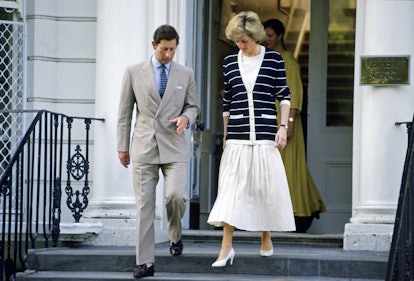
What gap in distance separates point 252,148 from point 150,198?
0.85 meters

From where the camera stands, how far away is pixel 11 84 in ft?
35.6

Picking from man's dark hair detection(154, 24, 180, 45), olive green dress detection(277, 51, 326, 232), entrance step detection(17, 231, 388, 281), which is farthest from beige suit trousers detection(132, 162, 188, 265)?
olive green dress detection(277, 51, 326, 232)

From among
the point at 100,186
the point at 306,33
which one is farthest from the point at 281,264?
the point at 306,33

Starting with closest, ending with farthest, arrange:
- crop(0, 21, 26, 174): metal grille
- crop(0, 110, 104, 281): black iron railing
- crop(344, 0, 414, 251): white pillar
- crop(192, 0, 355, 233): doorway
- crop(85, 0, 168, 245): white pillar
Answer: crop(0, 110, 104, 281): black iron railing < crop(344, 0, 414, 251): white pillar < crop(85, 0, 168, 245): white pillar < crop(0, 21, 26, 174): metal grille < crop(192, 0, 355, 233): doorway

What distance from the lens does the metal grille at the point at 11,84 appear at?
1080cm

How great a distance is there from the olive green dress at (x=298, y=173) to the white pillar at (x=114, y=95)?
157 centimetres

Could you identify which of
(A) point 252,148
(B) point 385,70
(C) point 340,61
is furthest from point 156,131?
(C) point 340,61

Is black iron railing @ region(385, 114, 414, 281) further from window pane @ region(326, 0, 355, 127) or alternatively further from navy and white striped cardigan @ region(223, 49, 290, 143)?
window pane @ region(326, 0, 355, 127)

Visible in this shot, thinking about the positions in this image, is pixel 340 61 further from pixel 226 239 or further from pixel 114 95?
pixel 226 239

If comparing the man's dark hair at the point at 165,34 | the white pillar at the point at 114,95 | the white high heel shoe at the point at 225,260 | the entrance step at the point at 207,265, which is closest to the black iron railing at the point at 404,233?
the entrance step at the point at 207,265

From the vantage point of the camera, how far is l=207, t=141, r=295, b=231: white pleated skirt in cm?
864

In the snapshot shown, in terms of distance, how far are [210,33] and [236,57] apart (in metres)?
2.70

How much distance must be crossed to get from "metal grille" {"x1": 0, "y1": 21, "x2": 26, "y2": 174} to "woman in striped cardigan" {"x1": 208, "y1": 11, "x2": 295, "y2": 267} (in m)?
2.75

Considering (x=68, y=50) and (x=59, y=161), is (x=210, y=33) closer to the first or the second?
Answer: (x=68, y=50)
